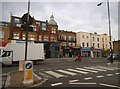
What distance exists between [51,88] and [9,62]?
14636mm

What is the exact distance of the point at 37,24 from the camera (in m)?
50.7

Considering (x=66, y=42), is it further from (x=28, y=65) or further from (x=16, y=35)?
(x=28, y=65)

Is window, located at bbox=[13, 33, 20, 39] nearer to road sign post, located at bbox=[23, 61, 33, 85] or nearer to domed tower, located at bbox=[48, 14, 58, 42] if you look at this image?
domed tower, located at bbox=[48, 14, 58, 42]

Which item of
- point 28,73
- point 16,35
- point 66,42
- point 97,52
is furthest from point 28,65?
point 97,52

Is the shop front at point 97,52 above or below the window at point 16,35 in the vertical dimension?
below

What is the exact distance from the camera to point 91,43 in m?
65.2

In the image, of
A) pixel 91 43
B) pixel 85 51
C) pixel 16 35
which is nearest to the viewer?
pixel 16 35

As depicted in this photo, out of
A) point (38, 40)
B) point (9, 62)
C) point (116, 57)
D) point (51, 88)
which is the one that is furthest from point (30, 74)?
point (38, 40)

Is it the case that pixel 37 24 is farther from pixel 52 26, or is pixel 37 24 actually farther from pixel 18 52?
pixel 18 52

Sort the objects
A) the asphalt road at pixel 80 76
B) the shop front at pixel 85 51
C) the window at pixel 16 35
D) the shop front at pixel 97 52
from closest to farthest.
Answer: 1. the asphalt road at pixel 80 76
2. the window at pixel 16 35
3. the shop front at pixel 85 51
4. the shop front at pixel 97 52

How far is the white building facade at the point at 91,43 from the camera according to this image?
6156 cm

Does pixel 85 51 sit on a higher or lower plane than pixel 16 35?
lower

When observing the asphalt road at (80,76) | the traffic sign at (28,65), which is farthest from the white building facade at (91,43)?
the traffic sign at (28,65)

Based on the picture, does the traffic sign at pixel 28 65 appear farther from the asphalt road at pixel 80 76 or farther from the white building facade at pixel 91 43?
the white building facade at pixel 91 43
